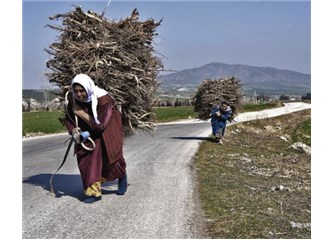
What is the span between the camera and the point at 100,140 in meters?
8.51

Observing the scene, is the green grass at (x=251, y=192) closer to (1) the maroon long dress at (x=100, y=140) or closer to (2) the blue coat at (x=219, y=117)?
(2) the blue coat at (x=219, y=117)

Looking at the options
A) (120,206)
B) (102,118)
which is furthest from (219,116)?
(120,206)

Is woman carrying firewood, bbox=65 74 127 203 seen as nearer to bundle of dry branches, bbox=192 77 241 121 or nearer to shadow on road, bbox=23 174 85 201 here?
shadow on road, bbox=23 174 85 201

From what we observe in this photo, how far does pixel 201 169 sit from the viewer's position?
12.4 metres

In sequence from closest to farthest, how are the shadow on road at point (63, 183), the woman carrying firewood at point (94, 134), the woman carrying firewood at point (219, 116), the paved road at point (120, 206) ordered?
1. the paved road at point (120, 206)
2. the woman carrying firewood at point (94, 134)
3. the shadow on road at point (63, 183)
4. the woman carrying firewood at point (219, 116)

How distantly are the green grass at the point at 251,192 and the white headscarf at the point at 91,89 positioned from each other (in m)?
2.44

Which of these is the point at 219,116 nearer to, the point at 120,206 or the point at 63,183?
the point at 63,183

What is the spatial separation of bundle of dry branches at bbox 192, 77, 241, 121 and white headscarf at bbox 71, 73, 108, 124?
41.7ft

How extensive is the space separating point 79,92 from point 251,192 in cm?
390

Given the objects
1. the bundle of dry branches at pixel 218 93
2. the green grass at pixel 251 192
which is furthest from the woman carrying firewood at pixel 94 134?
the bundle of dry branches at pixel 218 93

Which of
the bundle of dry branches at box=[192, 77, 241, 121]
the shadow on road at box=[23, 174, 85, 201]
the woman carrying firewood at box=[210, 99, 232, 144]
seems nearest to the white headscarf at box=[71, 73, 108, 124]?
the shadow on road at box=[23, 174, 85, 201]

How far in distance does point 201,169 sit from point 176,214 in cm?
498

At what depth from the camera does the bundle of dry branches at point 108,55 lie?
8.66 metres

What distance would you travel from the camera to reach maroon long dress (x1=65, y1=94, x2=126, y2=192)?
8250 millimetres
